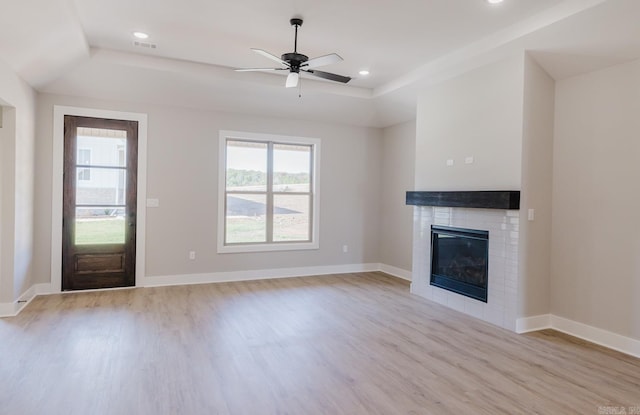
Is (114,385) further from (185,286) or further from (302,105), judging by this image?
(302,105)

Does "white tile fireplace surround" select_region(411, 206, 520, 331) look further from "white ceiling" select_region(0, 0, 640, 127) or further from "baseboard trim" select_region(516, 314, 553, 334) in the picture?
"white ceiling" select_region(0, 0, 640, 127)

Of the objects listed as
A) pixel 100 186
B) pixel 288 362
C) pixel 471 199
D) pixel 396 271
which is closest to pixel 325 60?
pixel 471 199

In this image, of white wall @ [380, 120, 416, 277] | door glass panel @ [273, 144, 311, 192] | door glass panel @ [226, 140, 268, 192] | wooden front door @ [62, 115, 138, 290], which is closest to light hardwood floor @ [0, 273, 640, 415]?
wooden front door @ [62, 115, 138, 290]

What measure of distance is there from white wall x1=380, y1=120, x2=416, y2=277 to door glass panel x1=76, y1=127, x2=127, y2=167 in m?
4.29

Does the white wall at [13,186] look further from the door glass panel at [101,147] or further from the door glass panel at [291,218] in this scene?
the door glass panel at [291,218]

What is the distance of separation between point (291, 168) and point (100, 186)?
2894 millimetres

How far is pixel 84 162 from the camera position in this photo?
532 cm

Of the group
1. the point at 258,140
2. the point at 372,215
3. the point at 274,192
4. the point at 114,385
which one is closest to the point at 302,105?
the point at 258,140

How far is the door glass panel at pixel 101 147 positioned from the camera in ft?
17.4

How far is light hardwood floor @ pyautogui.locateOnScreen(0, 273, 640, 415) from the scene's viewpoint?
2.52m

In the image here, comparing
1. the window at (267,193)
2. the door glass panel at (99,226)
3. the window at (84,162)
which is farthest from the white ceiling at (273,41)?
the door glass panel at (99,226)

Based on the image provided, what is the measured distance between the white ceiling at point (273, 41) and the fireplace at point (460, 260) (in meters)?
1.94

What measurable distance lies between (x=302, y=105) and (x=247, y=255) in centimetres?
255

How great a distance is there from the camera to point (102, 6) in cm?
348
